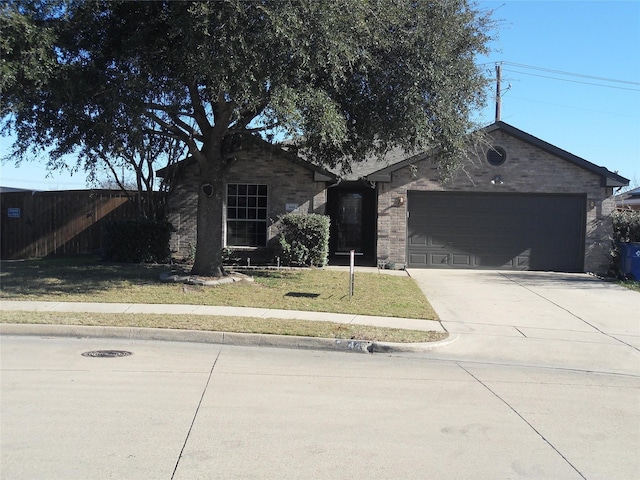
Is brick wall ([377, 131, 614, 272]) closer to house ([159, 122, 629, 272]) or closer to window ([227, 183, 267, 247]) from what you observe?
house ([159, 122, 629, 272])

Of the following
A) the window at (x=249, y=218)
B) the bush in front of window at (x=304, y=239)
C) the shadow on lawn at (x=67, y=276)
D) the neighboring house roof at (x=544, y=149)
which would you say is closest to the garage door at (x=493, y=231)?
the neighboring house roof at (x=544, y=149)

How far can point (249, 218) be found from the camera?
17578 mm

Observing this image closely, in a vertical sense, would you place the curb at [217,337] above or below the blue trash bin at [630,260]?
below

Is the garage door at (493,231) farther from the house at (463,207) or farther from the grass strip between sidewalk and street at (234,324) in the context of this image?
the grass strip between sidewalk and street at (234,324)

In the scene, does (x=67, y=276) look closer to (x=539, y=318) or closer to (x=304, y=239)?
(x=304, y=239)

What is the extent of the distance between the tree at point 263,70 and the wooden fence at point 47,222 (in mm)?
6477

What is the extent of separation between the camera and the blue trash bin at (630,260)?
15.6 metres

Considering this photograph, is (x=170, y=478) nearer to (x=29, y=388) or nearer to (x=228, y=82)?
(x=29, y=388)

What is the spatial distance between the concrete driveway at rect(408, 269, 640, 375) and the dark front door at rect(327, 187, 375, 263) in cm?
443

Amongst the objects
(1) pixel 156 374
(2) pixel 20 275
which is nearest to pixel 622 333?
(1) pixel 156 374

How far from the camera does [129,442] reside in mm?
4363

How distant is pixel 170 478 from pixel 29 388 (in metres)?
2.80

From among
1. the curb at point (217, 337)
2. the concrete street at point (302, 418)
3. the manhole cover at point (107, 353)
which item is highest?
the curb at point (217, 337)

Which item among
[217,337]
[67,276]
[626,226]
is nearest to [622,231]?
[626,226]
